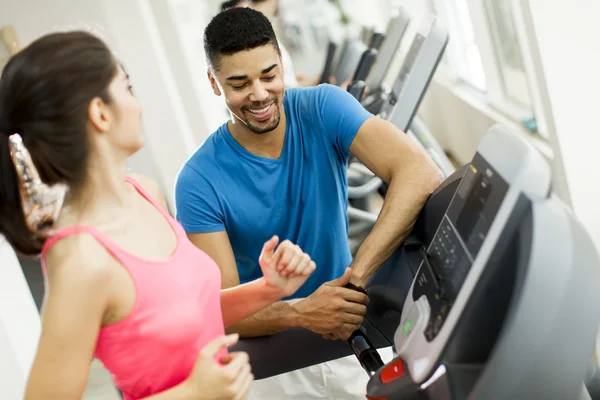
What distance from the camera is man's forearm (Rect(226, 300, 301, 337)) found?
1.50 m

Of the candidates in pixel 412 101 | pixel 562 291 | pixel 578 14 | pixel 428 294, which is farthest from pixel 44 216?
pixel 578 14

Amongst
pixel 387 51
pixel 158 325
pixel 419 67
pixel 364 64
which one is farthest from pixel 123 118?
pixel 387 51

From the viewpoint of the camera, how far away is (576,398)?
3.06 ft

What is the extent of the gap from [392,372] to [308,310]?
1.43 feet

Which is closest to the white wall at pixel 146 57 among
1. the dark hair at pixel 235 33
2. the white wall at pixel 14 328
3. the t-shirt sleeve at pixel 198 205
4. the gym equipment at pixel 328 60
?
the gym equipment at pixel 328 60

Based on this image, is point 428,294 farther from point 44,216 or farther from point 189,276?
point 44,216

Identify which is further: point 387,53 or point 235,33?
point 387,53

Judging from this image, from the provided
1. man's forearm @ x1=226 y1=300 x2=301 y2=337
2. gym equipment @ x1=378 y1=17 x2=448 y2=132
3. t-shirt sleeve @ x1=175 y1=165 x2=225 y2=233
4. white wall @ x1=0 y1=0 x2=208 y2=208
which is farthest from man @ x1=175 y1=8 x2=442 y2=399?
white wall @ x1=0 y1=0 x2=208 y2=208

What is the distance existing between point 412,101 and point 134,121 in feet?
5.40

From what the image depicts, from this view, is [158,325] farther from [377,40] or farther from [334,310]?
[377,40]

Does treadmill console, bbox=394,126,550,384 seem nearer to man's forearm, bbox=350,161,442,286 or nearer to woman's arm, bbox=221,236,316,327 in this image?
woman's arm, bbox=221,236,316,327

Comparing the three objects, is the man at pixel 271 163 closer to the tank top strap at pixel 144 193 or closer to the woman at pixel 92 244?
the tank top strap at pixel 144 193

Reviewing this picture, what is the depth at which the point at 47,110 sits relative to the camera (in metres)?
0.95

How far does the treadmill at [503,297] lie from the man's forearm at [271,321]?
1.47 feet
